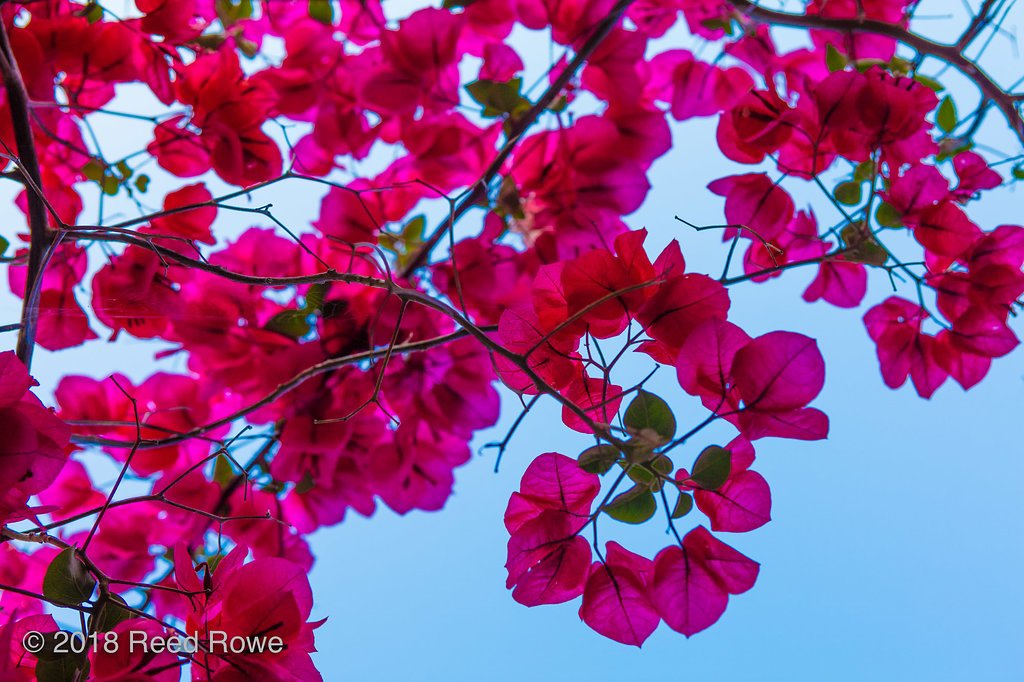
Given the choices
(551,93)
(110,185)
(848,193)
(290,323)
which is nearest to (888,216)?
(848,193)

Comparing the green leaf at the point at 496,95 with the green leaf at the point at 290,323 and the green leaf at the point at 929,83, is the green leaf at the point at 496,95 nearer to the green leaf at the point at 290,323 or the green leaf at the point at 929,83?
the green leaf at the point at 290,323

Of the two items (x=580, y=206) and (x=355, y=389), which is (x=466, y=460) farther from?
(x=580, y=206)

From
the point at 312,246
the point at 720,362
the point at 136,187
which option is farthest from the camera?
the point at 312,246

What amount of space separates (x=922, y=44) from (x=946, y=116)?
107 mm

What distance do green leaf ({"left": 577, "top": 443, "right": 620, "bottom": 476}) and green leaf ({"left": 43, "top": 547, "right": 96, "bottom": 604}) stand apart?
35cm

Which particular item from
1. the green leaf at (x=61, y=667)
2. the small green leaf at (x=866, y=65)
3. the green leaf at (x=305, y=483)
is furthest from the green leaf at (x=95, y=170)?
the small green leaf at (x=866, y=65)

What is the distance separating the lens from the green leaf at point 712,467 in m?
0.41

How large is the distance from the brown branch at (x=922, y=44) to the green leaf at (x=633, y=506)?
0.66 metres

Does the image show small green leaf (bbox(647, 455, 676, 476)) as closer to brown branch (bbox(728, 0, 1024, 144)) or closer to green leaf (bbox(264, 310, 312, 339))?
green leaf (bbox(264, 310, 312, 339))

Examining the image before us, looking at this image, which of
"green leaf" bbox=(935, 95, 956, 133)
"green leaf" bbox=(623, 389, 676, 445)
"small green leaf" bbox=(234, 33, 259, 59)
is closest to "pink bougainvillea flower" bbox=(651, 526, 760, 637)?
"green leaf" bbox=(623, 389, 676, 445)

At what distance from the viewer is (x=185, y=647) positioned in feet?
1.54

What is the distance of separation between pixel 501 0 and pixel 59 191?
0.61 m

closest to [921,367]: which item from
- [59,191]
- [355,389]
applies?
[355,389]

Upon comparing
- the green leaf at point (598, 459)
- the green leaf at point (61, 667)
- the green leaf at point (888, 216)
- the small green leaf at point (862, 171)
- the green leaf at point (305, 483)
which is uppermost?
the small green leaf at point (862, 171)
